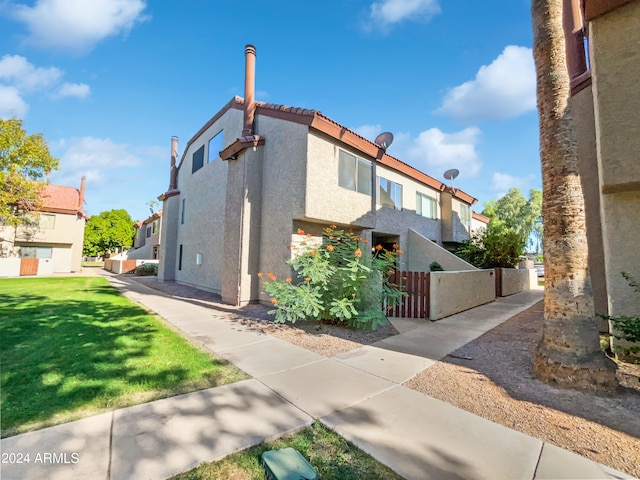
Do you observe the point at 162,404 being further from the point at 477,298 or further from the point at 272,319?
the point at 477,298

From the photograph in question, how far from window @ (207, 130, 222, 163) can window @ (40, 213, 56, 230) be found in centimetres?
2268

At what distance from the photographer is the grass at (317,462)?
8.03 feet

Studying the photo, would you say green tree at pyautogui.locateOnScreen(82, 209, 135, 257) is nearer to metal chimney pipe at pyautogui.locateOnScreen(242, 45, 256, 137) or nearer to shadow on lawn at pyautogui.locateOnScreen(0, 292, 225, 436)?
shadow on lawn at pyautogui.locateOnScreen(0, 292, 225, 436)

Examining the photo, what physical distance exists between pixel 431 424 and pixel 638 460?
6.12ft

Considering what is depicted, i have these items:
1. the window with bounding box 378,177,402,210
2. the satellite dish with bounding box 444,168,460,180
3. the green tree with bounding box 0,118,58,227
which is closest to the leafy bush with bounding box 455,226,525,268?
the satellite dish with bounding box 444,168,460,180

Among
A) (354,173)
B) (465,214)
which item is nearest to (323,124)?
(354,173)

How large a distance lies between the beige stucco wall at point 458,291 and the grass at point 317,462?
24.0 feet

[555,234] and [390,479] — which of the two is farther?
[555,234]

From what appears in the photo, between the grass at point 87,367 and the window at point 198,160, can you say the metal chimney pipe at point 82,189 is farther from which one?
the grass at point 87,367

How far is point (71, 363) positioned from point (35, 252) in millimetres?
32658

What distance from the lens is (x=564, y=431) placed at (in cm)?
319

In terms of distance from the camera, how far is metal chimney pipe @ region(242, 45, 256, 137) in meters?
12.0

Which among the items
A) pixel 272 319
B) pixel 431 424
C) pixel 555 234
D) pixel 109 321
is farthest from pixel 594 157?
pixel 109 321

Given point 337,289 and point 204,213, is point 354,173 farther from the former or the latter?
point 204,213
